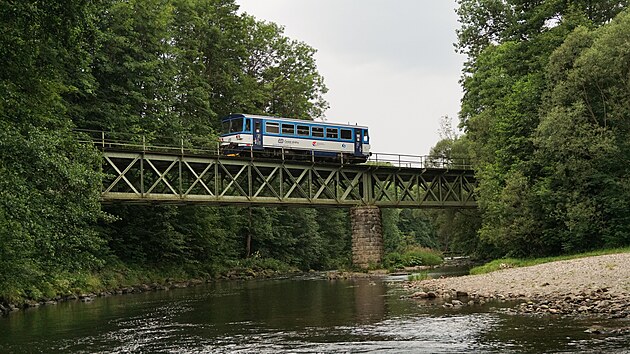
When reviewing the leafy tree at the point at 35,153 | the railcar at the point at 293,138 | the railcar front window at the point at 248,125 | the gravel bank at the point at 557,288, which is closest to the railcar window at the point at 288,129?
the railcar at the point at 293,138

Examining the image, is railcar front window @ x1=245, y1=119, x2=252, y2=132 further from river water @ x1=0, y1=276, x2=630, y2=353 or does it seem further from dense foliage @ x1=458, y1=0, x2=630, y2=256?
river water @ x1=0, y1=276, x2=630, y2=353

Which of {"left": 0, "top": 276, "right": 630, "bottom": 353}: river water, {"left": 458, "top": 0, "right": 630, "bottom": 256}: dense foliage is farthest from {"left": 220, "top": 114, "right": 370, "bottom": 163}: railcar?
{"left": 0, "top": 276, "right": 630, "bottom": 353}: river water

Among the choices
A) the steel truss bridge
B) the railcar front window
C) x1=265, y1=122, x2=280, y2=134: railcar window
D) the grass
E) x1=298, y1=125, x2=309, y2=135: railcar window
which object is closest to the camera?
the grass

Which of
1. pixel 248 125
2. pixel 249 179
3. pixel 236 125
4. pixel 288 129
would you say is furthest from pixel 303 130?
pixel 249 179

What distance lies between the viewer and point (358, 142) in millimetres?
47719

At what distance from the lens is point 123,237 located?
38.8 metres

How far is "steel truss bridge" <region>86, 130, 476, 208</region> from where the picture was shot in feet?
115

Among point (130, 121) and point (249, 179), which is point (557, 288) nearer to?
point (249, 179)

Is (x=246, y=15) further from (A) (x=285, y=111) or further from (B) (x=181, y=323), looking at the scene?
(B) (x=181, y=323)

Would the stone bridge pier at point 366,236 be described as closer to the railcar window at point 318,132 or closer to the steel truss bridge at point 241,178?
the steel truss bridge at point 241,178

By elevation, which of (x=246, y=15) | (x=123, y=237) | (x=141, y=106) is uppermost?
(x=246, y=15)

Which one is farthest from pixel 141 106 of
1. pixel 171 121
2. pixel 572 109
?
pixel 572 109

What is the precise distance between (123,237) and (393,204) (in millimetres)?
18308

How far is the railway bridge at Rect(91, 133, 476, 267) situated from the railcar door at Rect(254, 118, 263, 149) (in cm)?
81
